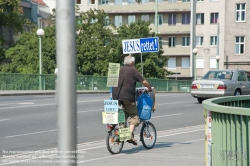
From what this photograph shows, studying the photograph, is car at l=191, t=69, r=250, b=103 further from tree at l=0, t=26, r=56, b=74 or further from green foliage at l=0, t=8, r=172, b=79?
green foliage at l=0, t=8, r=172, b=79

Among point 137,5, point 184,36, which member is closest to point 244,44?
point 184,36

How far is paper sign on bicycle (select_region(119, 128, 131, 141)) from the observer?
38.2ft

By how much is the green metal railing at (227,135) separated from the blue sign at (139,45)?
9859mm

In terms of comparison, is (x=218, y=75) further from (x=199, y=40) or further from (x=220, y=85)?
(x=199, y=40)

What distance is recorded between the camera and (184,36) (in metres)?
87.6

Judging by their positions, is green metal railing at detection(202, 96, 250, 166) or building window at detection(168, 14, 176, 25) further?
building window at detection(168, 14, 176, 25)

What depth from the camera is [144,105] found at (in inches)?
484

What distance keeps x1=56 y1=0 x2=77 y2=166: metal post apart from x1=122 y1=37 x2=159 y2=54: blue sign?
1305 centimetres

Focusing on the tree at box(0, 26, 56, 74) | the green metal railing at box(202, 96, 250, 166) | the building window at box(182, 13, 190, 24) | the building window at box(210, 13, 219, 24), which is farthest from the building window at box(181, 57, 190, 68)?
the green metal railing at box(202, 96, 250, 166)

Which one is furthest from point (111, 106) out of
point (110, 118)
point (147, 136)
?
point (147, 136)

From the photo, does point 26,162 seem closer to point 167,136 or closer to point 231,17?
point 167,136

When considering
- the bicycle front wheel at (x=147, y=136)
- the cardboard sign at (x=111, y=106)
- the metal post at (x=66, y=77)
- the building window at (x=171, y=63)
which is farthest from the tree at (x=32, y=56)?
the metal post at (x=66, y=77)

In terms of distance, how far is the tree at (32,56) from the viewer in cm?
6129

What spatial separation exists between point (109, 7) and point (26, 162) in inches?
3144
